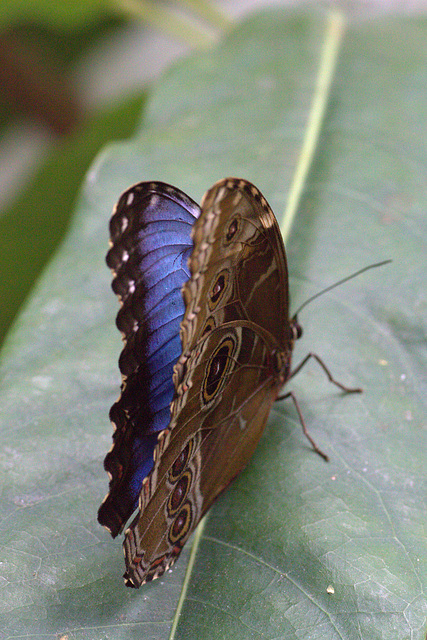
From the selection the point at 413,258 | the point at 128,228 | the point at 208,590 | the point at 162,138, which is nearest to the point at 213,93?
the point at 162,138

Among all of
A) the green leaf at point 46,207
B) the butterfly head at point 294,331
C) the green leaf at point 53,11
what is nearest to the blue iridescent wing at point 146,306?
the butterfly head at point 294,331

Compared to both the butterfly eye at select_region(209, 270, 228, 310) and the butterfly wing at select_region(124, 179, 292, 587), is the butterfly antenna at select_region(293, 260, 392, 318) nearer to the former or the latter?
the butterfly wing at select_region(124, 179, 292, 587)

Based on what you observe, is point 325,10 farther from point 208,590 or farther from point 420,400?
point 208,590

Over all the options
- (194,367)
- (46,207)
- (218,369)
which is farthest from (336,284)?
(46,207)

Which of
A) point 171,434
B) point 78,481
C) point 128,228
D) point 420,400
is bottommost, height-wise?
point 420,400

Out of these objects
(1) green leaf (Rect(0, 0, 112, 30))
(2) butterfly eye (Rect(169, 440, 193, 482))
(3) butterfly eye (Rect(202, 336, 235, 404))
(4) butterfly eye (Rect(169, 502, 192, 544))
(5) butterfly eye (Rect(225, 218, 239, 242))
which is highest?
(1) green leaf (Rect(0, 0, 112, 30))

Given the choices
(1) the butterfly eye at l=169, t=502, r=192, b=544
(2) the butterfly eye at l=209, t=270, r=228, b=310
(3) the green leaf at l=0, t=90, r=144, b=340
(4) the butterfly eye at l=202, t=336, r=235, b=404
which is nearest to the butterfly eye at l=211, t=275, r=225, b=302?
(2) the butterfly eye at l=209, t=270, r=228, b=310
